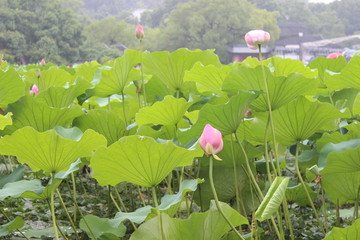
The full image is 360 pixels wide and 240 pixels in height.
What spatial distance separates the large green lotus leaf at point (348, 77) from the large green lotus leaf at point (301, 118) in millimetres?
123

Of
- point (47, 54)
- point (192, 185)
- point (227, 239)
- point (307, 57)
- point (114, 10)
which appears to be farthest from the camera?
point (114, 10)

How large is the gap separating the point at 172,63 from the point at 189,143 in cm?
32

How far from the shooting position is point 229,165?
991 millimetres

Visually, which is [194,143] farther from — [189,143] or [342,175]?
[342,175]

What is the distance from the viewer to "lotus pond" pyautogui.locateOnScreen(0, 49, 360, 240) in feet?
2.33

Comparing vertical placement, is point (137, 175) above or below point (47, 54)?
above

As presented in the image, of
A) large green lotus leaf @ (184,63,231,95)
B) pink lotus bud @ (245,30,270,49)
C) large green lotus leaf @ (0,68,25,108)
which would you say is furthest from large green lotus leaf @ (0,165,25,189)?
pink lotus bud @ (245,30,270,49)

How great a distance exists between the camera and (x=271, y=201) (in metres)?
0.65

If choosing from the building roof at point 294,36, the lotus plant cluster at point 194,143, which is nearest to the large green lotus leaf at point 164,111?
the lotus plant cluster at point 194,143

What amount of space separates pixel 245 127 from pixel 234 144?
5cm

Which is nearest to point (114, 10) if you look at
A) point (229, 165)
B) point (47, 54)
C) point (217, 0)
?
point (217, 0)

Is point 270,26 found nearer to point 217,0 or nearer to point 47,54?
point 217,0

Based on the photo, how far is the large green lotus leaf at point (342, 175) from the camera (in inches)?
28.9

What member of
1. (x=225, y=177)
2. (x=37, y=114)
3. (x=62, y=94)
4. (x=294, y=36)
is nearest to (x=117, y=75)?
(x=62, y=94)
